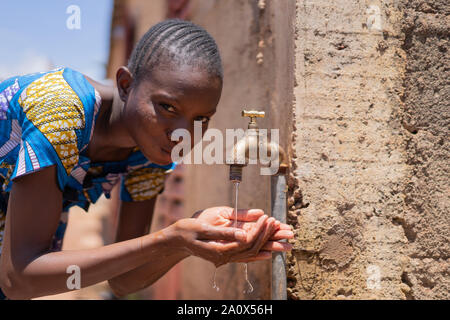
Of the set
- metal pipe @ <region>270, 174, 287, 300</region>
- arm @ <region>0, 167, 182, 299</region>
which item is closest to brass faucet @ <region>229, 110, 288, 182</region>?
metal pipe @ <region>270, 174, 287, 300</region>

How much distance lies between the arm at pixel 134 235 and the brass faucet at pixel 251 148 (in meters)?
0.58

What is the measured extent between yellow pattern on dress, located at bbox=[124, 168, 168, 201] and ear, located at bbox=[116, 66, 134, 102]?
0.53 m

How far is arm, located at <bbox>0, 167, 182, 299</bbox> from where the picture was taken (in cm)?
145

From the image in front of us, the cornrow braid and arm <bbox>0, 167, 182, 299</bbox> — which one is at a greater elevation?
the cornrow braid

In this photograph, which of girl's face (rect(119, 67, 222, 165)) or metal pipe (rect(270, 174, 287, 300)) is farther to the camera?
metal pipe (rect(270, 174, 287, 300))

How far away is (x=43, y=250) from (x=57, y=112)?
0.46 m

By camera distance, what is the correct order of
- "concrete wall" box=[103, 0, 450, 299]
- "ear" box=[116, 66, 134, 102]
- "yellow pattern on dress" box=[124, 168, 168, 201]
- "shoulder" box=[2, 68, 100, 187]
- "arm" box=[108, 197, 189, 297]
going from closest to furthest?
"shoulder" box=[2, 68, 100, 187] → "ear" box=[116, 66, 134, 102] → "concrete wall" box=[103, 0, 450, 299] → "arm" box=[108, 197, 189, 297] → "yellow pattern on dress" box=[124, 168, 168, 201]

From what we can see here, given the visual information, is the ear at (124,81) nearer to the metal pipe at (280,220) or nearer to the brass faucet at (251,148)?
the brass faucet at (251,148)

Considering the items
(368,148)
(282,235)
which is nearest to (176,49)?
(282,235)

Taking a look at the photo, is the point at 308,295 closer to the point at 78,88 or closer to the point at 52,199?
the point at 52,199

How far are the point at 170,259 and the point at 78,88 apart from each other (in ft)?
2.65

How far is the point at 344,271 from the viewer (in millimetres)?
1872

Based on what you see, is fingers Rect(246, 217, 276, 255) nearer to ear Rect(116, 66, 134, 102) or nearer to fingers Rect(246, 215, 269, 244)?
fingers Rect(246, 215, 269, 244)

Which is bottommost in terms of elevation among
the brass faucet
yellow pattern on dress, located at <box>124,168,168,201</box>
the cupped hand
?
the cupped hand
